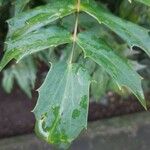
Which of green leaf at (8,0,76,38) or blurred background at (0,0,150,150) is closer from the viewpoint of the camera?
green leaf at (8,0,76,38)

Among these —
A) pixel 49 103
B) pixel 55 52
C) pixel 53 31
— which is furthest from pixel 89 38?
pixel 55 52

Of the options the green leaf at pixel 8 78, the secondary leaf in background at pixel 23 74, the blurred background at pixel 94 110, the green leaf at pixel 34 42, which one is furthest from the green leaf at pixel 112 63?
the green leaf at pixel 8 78

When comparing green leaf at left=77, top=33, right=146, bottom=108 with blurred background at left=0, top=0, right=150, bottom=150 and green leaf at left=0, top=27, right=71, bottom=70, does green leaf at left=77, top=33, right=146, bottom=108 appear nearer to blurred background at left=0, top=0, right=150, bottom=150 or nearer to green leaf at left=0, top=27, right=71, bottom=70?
green leaf at left=0, top=27, right=71, bottom=70

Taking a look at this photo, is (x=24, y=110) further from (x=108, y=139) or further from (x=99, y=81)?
(x=99, y=81)

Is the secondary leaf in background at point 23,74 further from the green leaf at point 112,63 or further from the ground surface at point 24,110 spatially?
the green leaf at point 112,63

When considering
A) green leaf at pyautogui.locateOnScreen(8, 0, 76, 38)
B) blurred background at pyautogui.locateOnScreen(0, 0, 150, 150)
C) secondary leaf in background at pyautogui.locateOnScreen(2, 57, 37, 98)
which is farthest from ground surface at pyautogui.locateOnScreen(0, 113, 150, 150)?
green leaf at pyautogui.locateOnScreen(8, 0, 76, 38)

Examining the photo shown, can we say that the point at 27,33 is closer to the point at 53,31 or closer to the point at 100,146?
the point at 53,31
